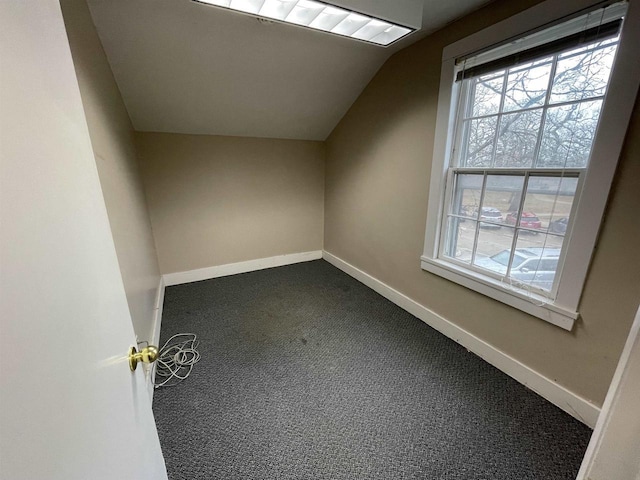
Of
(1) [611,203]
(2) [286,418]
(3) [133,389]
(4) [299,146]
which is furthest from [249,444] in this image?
(4) [299,146]

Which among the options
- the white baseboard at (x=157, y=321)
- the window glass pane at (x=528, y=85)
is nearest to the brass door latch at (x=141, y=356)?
the white baseboard at (x=157, y=321)

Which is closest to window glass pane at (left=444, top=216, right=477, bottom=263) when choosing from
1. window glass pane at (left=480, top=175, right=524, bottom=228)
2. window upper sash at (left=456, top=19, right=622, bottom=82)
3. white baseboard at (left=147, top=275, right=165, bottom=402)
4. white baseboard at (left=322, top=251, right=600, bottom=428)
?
window glass pane at (left=480, top=175, right=524, bottom=228)

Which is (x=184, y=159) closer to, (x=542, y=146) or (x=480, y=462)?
(x=542, y=146)

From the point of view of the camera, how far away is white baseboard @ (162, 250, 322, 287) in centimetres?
306

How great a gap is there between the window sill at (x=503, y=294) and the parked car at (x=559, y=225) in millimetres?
392

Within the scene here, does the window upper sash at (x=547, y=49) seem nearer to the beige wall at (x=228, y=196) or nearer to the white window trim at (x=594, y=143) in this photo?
the white window trim at (x=594, y=143)

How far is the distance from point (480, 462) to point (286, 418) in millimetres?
947

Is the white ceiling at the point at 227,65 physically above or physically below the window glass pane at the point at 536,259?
above

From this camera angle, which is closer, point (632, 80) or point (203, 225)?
point (632, 80)

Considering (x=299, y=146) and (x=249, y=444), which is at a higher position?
(x=299, y=146)

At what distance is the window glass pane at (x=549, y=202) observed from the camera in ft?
4.60

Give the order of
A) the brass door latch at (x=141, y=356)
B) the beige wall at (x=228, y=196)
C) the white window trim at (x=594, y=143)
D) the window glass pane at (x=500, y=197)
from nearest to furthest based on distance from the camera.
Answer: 1. the brass door latch at (x=141, y=356)
2. the white window trim at (x=594, y=143)
3. the window glass pane at (x=500, y=197)
4. the beige wall at (x=228, y=196)

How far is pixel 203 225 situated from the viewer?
10.1 ft

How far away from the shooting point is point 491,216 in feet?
5.75
